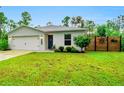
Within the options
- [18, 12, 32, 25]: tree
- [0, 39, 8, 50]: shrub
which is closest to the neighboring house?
[0, 39, 8, 50]: shrub

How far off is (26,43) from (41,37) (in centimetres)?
223

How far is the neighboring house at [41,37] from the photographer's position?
20.9m

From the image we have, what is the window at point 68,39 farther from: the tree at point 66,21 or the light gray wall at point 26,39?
the tree at point 66,21

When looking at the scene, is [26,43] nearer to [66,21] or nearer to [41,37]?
[41,37]

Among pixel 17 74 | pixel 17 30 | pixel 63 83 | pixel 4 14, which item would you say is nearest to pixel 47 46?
pixel 17 30

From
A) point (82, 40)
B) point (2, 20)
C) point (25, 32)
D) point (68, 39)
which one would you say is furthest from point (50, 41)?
point (2, 20)

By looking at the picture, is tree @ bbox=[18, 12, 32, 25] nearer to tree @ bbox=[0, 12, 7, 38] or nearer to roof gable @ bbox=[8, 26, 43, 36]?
tree @ bbox=[0, 12, 7, 38]

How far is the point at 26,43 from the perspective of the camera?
23.4 meters

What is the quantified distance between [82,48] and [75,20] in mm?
24182

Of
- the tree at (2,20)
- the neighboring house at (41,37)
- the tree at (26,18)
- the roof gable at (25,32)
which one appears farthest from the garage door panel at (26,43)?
the tree at (26,18)

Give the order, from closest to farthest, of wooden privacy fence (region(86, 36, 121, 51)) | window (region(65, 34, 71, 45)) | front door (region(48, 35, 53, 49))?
window (region(65, 34, 71, 45)) < wooden privacy fence (region(86, 36, 121, 51)) < front door (region(48, 35, 53, 49))

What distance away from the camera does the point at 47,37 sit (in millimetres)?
22453

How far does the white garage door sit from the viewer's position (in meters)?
22.6
